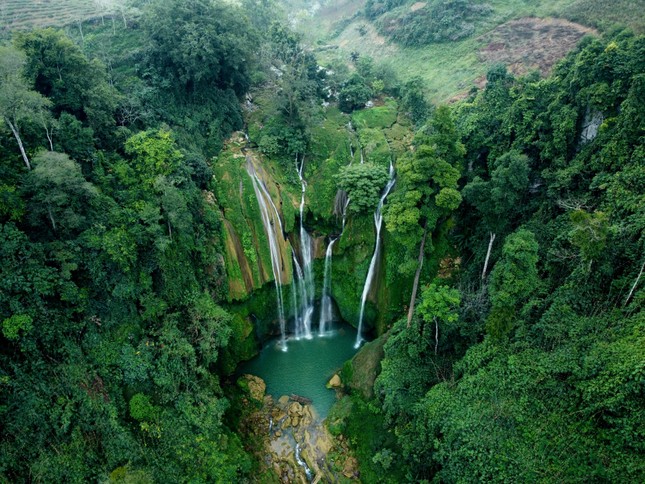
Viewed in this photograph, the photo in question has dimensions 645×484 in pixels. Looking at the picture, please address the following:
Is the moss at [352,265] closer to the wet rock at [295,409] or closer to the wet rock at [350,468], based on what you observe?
the wet rock at [295,409]

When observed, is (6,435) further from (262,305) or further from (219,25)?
(219,25)

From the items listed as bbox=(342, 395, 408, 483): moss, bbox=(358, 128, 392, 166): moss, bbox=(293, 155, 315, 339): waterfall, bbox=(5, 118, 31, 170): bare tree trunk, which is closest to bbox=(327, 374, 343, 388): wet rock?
bbox=(342, 395, 408, 483): moss

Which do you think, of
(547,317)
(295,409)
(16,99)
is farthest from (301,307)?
(16,99)

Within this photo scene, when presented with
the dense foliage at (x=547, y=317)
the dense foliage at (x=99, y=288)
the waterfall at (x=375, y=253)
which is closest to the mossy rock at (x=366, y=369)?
the dense foliage at (x=547, y=317)

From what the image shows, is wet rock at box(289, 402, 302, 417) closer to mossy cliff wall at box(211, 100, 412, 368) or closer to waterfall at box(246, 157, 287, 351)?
waterfall at box(246, 157, 287, 351)

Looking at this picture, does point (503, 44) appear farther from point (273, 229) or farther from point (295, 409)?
point (295, 409)

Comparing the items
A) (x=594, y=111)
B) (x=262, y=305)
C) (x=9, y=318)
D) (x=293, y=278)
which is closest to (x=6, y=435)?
(x=9, y=318)
